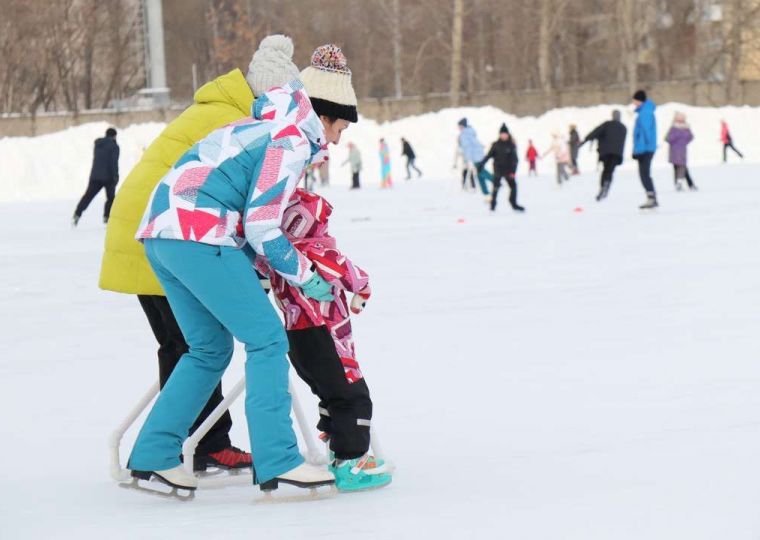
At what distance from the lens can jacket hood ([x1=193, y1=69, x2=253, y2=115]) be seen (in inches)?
152

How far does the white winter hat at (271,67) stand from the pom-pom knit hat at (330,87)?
7 cm

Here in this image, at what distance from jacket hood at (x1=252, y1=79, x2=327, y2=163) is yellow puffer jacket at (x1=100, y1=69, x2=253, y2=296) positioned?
314 mm

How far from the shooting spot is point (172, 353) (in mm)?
3986

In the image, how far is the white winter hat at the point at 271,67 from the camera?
12.4 ft

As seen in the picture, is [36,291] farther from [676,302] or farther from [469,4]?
[469,4]

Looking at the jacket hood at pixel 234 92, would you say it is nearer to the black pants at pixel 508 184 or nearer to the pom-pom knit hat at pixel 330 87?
the pom-pom knit hat at pixel 330 87

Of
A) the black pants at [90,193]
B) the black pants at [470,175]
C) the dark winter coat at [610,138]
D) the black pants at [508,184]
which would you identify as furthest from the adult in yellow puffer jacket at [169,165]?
the black pants at [470,175]

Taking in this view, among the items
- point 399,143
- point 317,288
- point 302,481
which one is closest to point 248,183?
point 317,288

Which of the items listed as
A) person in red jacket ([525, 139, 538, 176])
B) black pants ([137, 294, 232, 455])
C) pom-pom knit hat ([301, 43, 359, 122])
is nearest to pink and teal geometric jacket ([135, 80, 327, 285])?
pom-pom knit hat ([301, 43, 359, 122])

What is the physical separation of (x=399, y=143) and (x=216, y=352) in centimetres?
3234

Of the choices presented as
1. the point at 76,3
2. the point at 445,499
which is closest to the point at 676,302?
the point at 445,499

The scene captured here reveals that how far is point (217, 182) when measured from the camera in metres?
3.46

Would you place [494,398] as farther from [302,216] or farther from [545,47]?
[545,47]

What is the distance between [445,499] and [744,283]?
5.19 meters
